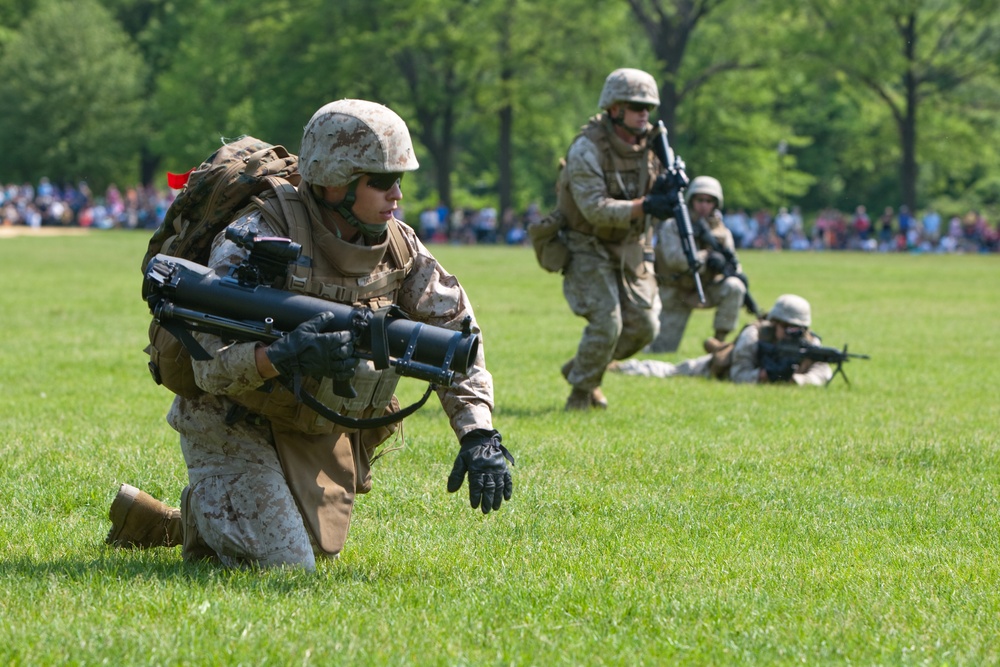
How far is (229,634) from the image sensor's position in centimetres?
481

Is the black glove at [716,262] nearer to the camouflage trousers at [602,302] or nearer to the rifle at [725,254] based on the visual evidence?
the rifle at [725,254]

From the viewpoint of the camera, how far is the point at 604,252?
36.3ft

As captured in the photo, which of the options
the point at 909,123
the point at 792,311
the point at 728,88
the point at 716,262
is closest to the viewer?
the point at 792,311

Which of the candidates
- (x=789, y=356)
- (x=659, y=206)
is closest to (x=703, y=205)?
(x=789, y=356)

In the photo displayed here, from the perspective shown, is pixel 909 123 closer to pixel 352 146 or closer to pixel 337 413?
pixel 352 146

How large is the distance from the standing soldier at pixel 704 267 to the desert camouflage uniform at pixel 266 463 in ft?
34.2

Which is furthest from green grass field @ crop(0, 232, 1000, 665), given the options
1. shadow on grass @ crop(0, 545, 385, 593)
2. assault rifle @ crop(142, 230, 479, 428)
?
assault rifle @ crop(142, 230, 479, 428)

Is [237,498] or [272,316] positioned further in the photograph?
[237,498]

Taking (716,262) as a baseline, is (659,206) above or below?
above

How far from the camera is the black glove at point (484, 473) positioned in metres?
5.43

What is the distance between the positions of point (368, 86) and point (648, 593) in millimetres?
59598

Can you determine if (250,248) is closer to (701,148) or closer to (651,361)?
(651,361)

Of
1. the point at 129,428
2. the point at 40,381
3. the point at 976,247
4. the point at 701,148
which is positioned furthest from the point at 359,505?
the point at 701,148

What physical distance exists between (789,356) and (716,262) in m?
2.60
